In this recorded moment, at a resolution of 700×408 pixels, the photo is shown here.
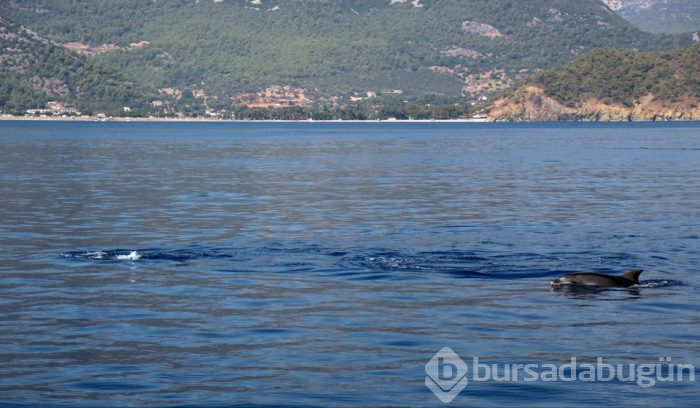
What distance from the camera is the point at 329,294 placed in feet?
79.5

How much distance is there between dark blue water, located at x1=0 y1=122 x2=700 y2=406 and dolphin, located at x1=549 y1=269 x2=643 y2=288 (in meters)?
0.30

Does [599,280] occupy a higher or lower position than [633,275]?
lower

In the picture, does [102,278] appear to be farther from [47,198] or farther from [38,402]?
[47,198]

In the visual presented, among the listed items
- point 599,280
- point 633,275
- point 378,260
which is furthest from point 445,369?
point 378,260

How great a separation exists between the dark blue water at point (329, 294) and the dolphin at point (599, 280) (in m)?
0.30

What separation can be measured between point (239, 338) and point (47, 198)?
30.5 metres

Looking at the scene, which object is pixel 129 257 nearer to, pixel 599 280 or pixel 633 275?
pixel 599 280

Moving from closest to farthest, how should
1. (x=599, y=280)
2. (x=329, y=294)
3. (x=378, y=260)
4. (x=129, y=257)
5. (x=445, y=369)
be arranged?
(x=445, y=369) → (x=329, y=294) → (x=599, y=280) → (x=378, y=260) → (x=129, y=257)

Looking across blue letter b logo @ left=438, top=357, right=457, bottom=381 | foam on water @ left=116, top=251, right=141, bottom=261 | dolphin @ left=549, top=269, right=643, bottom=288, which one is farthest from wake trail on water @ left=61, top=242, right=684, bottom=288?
blue letter b logo @ left=438, top=357, right=457, bottom=381

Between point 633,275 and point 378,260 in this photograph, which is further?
point 378,260

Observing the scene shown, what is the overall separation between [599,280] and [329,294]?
5.82m

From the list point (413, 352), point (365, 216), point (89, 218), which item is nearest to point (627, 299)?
point (413, 352)

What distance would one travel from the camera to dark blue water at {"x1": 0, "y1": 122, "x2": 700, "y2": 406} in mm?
17234

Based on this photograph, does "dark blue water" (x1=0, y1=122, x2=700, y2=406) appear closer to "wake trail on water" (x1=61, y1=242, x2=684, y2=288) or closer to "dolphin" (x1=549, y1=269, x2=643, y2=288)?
"wake trail on water" (x1=61, y1=242, x2=684, y2=288)
